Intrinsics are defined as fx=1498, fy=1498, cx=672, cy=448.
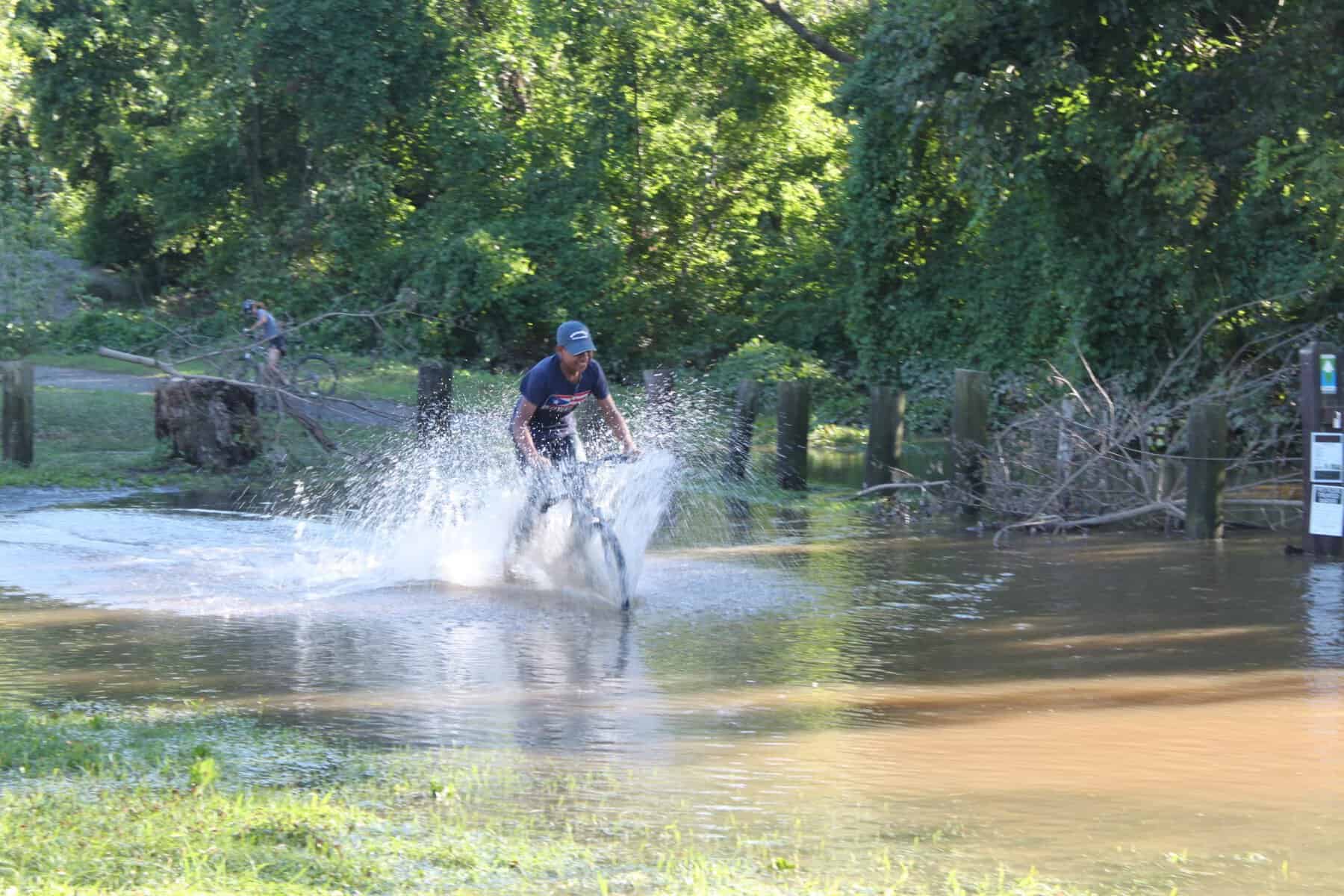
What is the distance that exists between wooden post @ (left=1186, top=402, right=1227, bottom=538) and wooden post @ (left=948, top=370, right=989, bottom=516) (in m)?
1.97

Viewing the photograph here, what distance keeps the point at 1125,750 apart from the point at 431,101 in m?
26.8

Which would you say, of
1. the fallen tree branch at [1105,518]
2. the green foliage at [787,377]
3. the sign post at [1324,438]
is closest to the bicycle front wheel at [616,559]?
the fallen tree branch at [1105,518]

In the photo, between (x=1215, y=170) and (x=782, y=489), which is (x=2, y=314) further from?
(x=1215, y=170)

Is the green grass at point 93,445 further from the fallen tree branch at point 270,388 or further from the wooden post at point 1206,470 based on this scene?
the wooden post at point 1206,470

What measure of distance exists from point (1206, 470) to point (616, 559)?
6.19 m

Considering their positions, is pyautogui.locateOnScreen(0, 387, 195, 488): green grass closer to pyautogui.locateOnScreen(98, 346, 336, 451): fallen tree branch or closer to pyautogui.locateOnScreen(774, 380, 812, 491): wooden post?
pyautogui.locateOnScreen(98, 346, 336, 451): fallen tree branch

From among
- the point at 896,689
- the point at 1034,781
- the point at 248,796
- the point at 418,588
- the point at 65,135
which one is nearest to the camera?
the point at 248,796

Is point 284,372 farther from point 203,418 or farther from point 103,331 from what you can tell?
point 103,331

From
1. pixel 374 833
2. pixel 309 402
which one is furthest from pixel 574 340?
pixel 309 402

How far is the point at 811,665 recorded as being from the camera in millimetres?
8500

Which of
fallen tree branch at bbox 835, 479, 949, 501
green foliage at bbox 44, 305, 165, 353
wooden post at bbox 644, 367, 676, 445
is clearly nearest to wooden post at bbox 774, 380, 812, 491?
fallen tree branch at bbox 835, 479, 949, 501

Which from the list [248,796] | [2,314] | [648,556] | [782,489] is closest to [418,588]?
[648,556]

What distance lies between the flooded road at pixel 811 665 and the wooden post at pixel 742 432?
3752 millimetres

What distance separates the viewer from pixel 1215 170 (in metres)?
18.3
